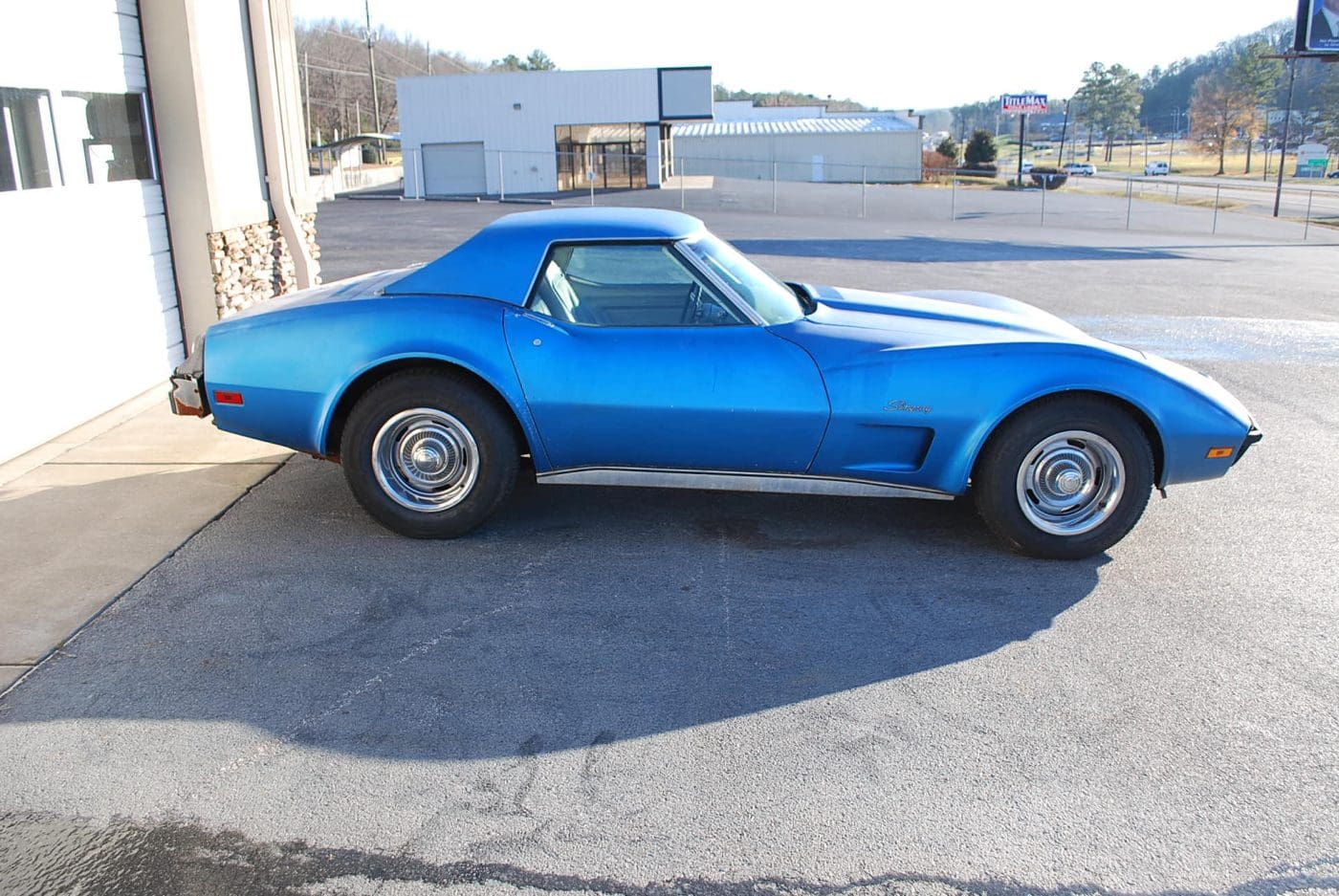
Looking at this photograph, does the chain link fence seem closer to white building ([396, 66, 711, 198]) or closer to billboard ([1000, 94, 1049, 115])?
white building ([396, 66, 711, 198])

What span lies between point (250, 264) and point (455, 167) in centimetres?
3499

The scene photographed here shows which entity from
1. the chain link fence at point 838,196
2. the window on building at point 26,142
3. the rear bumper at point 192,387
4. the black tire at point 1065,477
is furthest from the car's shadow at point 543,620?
the chain link fence at point 838,196

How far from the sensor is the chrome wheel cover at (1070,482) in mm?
4629

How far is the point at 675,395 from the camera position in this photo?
4652 millimetres

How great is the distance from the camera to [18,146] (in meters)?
6.30

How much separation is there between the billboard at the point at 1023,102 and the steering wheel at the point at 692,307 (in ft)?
182

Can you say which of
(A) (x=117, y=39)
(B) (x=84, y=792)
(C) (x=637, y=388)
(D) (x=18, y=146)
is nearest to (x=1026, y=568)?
(C) (x=637, y=388)

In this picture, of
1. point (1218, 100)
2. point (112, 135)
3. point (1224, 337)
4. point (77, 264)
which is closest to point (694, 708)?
point (77, 264)

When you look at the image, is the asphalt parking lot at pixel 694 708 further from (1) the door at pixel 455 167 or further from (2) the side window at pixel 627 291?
(1) the door at pixel 455 167

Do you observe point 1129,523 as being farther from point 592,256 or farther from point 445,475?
point 445,475

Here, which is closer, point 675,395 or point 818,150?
point 675,395

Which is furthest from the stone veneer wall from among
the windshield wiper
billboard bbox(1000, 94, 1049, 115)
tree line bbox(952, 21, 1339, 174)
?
billboard bbox(1000, 94, 1049, 115)

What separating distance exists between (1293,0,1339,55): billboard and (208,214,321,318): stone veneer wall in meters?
28.8

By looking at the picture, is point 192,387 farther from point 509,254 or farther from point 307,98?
point 307,98
